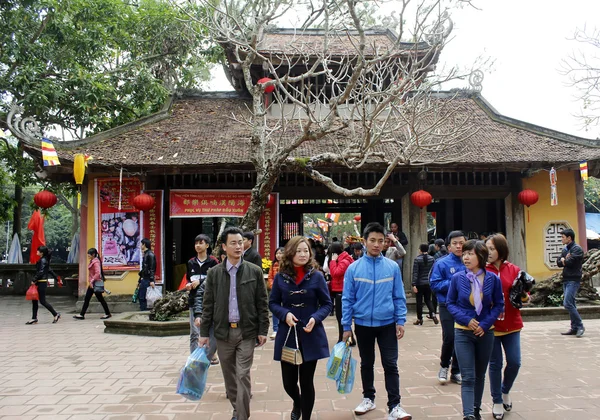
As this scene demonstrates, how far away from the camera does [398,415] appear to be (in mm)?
3672

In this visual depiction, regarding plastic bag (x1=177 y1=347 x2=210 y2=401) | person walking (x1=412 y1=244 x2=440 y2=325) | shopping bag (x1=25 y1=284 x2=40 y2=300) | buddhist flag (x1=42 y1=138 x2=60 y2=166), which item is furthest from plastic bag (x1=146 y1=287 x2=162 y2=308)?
plastic bag (x1=177 y1=347 x2=210 y2=401)

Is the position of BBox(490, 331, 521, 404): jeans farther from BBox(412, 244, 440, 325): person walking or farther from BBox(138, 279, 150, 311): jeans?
BBox(138, 279, 150, 311): jeans

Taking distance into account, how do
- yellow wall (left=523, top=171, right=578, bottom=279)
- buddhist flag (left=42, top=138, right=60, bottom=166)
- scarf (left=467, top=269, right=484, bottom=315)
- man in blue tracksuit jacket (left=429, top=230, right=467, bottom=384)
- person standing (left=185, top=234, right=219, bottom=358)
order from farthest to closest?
yellow wall (left=523, top=171, right=578, bottom=279)
buddhist flag (left=42, top=138, right=60, bottom=166)
person standing (left=185, top=234, right=219, bottom=358)
man in blue tracksuit jacket (left=429, top=230, right=467, bottom=384)
scarf (left=467, top=269, right=484, bottom=315)

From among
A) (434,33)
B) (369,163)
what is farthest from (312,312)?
(369,163)

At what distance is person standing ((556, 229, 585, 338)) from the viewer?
6758mm

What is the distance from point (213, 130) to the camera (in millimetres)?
11586

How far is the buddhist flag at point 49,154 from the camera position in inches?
355

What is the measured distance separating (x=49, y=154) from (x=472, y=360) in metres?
8.56

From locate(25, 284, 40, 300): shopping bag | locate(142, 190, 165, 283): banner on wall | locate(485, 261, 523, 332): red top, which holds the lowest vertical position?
locate(25, 284, 40, 300): shopping bag

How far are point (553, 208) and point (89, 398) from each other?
→ 1038cm

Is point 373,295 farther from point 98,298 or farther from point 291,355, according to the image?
point 98,298

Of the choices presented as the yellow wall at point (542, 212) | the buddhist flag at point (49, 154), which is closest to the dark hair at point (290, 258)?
the buddhist flag at point (49, 154)

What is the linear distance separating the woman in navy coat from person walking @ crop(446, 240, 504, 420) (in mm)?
1041

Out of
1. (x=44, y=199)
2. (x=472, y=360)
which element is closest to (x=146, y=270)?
(x=44, y=199)
